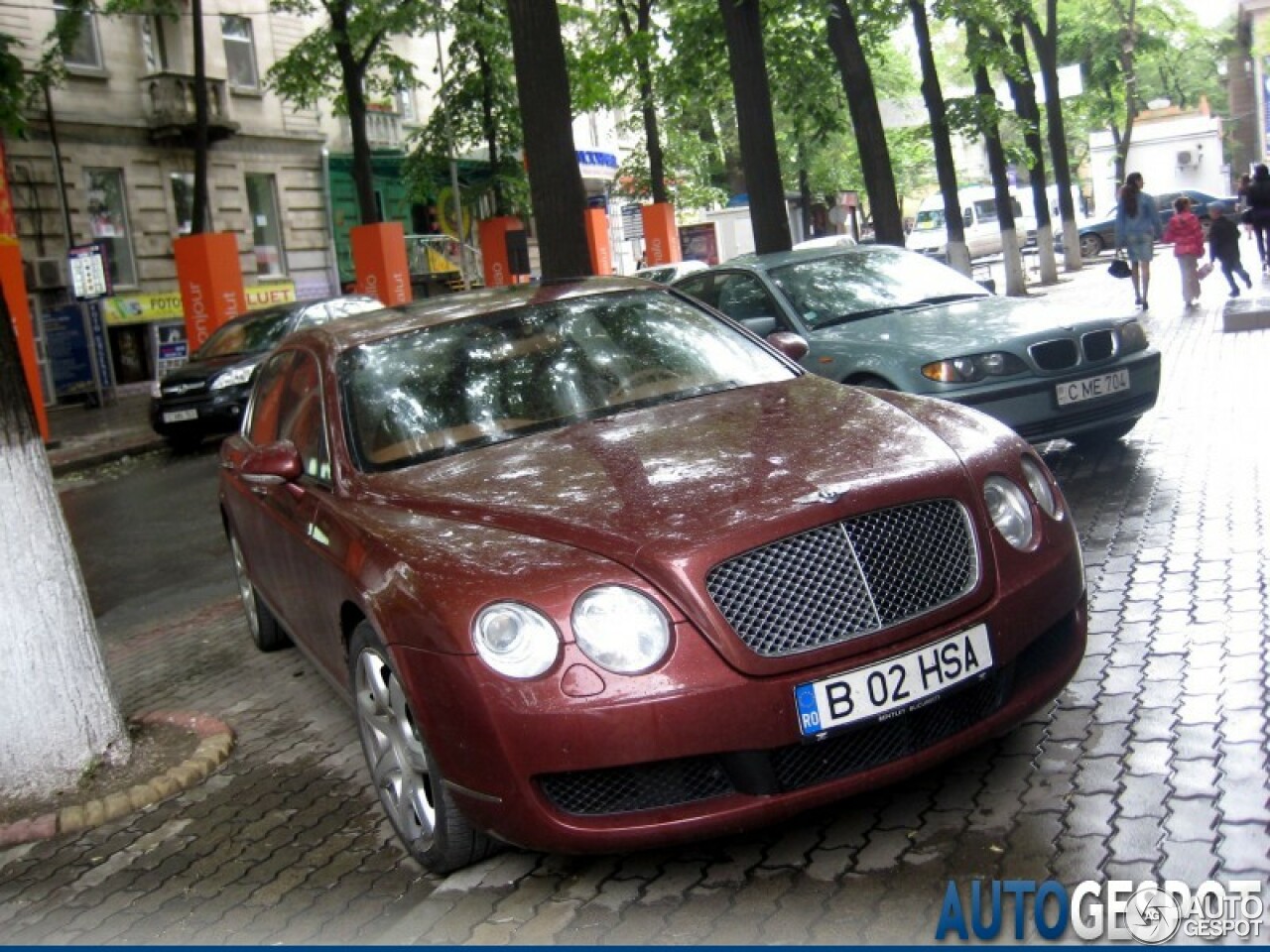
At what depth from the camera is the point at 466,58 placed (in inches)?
1255

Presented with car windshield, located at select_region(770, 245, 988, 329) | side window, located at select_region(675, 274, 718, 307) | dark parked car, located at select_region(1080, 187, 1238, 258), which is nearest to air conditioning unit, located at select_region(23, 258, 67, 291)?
side window, located at select_region(675, 274, 718, 307)

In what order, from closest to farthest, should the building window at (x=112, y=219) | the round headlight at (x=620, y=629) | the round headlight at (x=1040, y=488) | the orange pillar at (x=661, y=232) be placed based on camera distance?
the round headlight at (x=620, y=629) → the round headlight at (x=1040, y=488) → the building window at (x=112, y=219) → the orange pillar at (x=661, y=232)

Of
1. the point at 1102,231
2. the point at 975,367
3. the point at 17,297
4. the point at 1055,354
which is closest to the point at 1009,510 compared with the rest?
the point at 975,367

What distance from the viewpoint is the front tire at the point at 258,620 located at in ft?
22.3

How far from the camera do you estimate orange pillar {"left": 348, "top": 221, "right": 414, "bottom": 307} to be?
26766 mm

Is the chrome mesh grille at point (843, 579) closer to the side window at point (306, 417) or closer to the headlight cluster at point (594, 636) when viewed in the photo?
the headlight cluster at point (594, 636)

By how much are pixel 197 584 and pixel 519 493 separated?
595 cm

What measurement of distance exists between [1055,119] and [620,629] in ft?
106

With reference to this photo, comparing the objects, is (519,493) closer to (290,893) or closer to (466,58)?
(290,893)

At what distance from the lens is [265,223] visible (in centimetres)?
3347

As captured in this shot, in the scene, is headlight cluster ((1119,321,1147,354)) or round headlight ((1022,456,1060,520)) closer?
round headlight ((1022,456,1060,520))

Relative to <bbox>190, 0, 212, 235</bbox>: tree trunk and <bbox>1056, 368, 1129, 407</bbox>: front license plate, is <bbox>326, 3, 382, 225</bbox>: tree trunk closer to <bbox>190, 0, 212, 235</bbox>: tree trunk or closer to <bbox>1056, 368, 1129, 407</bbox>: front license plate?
<bbox>190, 0, 212, 235</bbox>: tree trunk

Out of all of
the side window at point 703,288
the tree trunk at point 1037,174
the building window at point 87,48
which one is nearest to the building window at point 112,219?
the building window at point 87,48

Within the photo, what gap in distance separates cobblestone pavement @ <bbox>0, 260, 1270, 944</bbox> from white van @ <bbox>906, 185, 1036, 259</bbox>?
37.1m
